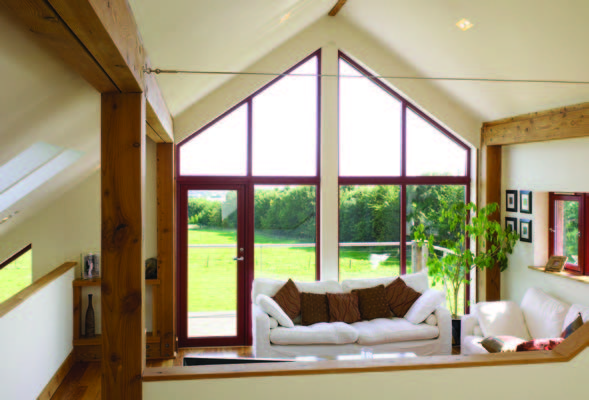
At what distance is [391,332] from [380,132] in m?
2.48

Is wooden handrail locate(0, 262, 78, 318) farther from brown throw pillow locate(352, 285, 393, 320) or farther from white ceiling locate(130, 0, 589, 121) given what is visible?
brown throw pillow locate(352, 285, 393, 320)

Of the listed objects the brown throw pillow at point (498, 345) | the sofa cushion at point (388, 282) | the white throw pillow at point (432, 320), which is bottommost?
the white throw pillow at point (432, 320)

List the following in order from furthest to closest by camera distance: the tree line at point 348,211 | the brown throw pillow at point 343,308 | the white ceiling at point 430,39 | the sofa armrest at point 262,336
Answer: the tree line at point 348,211 < the brown throw pillow at point 343,308 < the sofa armrest at point 262,336 < the white ceiling at point 430,39

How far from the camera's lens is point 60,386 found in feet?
16.7

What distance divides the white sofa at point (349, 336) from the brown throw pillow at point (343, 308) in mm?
95

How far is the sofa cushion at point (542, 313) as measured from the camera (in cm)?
519

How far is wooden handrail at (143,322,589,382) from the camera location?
2.39m

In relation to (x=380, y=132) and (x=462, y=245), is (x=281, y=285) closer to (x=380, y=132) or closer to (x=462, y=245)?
(x=380, y=132)

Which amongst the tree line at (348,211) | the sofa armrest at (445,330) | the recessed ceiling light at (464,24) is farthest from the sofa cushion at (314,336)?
the recessed ceiling light at (464,24)

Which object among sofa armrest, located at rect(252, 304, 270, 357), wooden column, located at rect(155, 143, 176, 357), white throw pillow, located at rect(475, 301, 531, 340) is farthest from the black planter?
wooden column, located at rect(155, 143, 176, 357)

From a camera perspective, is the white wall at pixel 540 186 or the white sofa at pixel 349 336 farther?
the white sofa at pixel 349 336

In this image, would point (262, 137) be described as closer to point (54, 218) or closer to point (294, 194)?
point (294, 194)

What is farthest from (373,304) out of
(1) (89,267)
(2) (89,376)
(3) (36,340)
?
(3) (36,340)

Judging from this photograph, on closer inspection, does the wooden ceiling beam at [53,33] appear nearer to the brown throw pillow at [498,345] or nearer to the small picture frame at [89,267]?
the brown throw pillow at [498,345]
